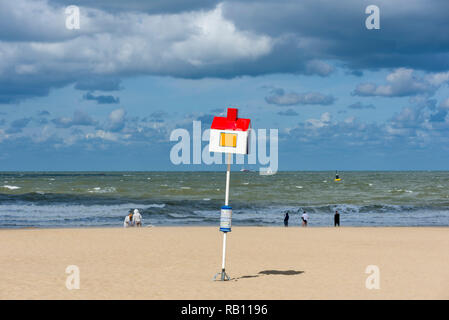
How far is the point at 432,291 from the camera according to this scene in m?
12.2

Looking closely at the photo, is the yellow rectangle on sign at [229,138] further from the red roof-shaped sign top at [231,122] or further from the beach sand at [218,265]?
the beach sand at [218,265]

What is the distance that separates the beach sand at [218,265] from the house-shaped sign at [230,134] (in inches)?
128

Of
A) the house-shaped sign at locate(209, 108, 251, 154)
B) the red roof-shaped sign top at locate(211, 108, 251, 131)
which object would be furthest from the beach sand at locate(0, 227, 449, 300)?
the red roof-shaped sign top at locate(211, 108, 251, 131)

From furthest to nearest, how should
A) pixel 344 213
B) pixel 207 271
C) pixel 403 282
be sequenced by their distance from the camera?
pixel 344 213 → pixel 207 271 → pixel 403 282


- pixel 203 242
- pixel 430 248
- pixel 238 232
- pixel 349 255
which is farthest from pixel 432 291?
pixel 238 232

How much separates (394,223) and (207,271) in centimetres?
2661

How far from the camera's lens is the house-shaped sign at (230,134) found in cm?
1257

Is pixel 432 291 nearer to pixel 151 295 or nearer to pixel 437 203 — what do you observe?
pixel 151 295

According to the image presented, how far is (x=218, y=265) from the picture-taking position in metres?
16.4

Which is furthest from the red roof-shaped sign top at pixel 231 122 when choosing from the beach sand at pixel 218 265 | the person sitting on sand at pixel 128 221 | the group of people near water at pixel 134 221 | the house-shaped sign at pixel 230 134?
the person sitting on sand at pixel 128 221

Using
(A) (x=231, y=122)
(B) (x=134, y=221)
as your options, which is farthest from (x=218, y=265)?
(B) (x=134, y=221)

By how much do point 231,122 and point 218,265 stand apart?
5492 millimetres

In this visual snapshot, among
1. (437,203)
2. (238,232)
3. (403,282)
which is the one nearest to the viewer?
(403,282)
